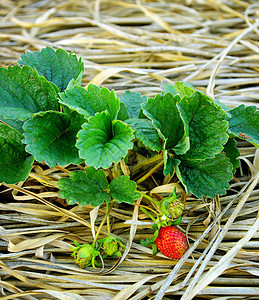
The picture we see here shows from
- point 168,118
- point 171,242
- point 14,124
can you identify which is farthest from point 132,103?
point 171,242

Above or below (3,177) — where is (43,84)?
above

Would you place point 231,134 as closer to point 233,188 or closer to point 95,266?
point 233,188

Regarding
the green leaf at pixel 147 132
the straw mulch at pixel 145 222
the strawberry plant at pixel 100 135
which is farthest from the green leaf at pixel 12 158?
the green leaf at pixel 147 132

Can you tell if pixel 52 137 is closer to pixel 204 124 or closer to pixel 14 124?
pixel 14 124

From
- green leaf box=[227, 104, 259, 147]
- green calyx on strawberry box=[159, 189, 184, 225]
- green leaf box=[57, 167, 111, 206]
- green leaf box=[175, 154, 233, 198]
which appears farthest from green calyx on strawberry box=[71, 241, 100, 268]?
green leaf box=[227, 104, 259, 147]

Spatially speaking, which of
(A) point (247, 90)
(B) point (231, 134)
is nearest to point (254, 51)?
(A) point (247, 90)

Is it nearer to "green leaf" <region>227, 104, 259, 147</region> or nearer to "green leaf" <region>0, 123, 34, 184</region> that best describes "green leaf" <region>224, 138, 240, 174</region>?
"green leaf" <region>227, 104, 259, 147</region>

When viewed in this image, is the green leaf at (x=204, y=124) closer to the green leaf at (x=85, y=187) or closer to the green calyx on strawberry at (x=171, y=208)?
the green calyx on strawberry at (x=171, y=208)
